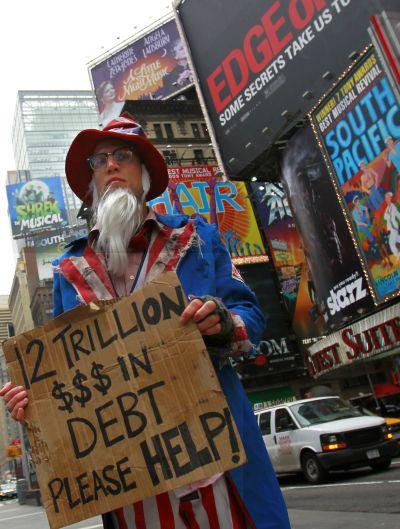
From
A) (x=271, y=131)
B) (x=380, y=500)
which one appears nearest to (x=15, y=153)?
(x=271, y=131)

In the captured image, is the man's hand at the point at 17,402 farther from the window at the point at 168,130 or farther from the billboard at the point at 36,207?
the billboard at the point at 36,207

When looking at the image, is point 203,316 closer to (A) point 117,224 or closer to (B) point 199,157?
(A) point 117,224

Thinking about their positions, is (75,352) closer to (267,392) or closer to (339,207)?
(339,207)

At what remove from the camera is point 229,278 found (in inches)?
94.0

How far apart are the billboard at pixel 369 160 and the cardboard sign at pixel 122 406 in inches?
633

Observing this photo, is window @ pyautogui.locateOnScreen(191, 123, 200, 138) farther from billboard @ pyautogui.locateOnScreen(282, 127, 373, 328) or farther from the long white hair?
the long white hair

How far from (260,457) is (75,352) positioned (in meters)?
0.74

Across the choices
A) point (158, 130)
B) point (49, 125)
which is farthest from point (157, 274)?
point (49, 125)

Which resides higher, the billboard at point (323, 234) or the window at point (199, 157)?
the window at point (199, 157)

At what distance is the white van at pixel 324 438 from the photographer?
11578 millimetres

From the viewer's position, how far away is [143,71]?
47.8m

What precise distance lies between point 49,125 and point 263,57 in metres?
127

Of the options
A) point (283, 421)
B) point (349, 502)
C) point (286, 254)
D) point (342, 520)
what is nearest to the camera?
point (342, 520)

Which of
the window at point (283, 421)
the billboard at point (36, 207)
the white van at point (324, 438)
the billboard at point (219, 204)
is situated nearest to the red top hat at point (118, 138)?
the white van at point (324, 438)
